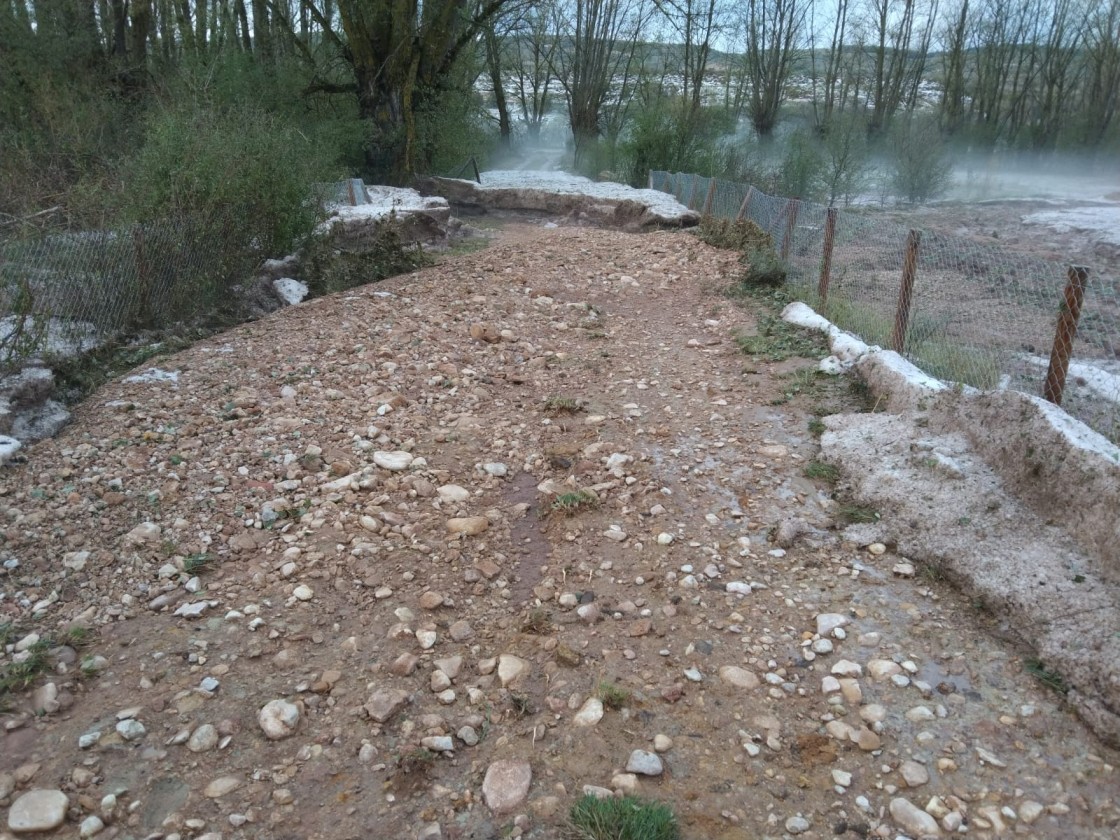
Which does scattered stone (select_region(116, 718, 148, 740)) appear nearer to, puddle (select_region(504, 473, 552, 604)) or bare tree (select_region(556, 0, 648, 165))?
puddle (select_region(504, 473, 552, 604))

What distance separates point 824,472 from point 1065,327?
135 cm

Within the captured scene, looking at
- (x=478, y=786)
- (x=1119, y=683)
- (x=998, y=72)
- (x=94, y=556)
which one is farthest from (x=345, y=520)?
(x=998, y=72)

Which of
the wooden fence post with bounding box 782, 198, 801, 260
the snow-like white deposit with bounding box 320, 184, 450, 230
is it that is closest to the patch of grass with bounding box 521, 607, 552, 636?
the wooden fence post with bounding box 782, 198, 801, 260

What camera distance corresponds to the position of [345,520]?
402 cm

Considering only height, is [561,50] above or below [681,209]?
above

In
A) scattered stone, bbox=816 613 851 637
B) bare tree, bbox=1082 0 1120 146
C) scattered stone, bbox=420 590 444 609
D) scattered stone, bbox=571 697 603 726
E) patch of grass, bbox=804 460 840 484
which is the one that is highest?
bare tree, bbox=1082 0 1120 146

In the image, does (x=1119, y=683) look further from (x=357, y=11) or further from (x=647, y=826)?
(x=357, y=11)

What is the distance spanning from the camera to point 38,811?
237 cm

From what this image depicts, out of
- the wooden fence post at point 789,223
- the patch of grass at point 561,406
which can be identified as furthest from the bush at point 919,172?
the patch of grass at point 561,406

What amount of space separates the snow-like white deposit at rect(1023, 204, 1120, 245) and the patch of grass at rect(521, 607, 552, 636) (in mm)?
16707

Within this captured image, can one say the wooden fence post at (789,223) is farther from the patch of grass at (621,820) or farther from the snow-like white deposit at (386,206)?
the patch of grass at (621,820)

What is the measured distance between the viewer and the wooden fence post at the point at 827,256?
23.5 ft

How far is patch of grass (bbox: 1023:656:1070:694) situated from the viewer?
2783 mm

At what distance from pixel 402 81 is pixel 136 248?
10119mm
